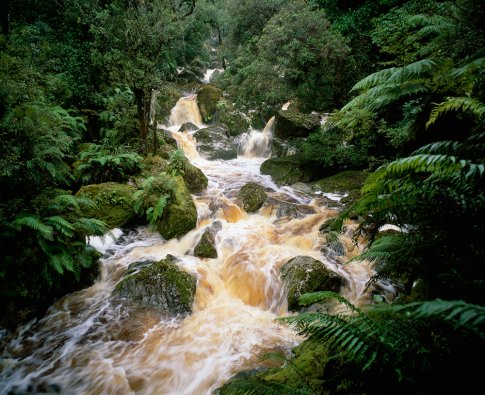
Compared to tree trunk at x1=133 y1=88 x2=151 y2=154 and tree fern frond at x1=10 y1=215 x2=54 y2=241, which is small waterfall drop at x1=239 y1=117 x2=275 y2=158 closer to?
tree trunk at x1=133 y1=88 x2=151 y2=154

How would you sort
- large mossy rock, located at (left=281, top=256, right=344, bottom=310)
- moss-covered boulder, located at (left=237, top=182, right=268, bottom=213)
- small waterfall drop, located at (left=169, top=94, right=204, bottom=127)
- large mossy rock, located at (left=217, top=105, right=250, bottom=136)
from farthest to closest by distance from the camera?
small waterfall drop, located at (left=169, top=94, right=204, bottom=127), large mossy rock, located at (left=217, top=105, right=250, bottom=136), moss-covered boulder, located at (left=237, top=182, right=268, bottom=213), large mossy rock, located at (left=281, top=256, right=344, bottom=310)

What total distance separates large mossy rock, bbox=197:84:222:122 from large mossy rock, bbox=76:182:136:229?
1137 cm

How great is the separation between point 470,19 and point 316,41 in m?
7.60

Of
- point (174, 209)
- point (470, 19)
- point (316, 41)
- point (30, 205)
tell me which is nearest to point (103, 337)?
point (30, 205)

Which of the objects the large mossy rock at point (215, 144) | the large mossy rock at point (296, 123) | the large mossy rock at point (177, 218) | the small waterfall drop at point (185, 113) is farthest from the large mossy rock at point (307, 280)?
the small waterfall drop at point (185, 113)

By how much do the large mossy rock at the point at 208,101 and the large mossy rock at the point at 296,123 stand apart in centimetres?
627

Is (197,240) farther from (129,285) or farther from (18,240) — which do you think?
(18,240)

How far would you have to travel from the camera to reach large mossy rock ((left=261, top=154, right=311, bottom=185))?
37.9 feet

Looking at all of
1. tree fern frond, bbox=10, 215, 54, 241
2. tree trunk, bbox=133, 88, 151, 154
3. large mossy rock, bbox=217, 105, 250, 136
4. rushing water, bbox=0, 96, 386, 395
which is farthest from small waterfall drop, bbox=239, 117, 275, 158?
tree fern frond, bbox=10, 215, 54, 241

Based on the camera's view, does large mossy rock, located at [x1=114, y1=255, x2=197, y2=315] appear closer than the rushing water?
No

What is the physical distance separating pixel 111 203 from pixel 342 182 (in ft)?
26.5

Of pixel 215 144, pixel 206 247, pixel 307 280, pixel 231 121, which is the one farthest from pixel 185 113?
pixel 307 280

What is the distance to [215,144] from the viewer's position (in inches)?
605

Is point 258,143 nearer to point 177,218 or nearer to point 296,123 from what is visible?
point 296,123
